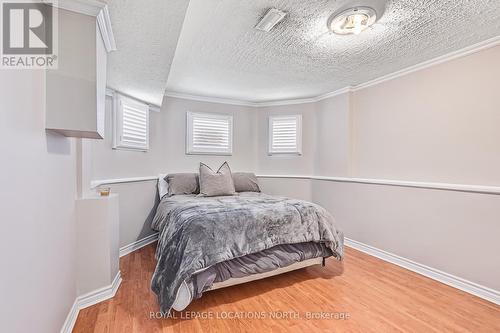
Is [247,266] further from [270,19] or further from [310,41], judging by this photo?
[310,41]

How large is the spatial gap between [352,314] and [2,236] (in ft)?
7.00

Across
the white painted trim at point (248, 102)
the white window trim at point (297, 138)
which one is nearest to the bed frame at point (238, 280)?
the white window trim at point (297, 138)

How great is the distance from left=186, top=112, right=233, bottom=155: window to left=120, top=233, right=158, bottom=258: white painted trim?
4.77ft

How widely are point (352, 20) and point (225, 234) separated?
200cm

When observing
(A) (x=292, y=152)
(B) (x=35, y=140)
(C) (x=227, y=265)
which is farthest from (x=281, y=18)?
(A) (x=292, y=152)

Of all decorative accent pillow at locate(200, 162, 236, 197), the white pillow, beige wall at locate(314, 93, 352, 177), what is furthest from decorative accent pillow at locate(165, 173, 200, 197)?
beige wall at locate(314, 93, 352, 177)

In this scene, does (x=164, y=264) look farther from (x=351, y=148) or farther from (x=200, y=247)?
(x=351, y=148)

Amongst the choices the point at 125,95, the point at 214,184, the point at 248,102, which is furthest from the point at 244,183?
the point at 125,95

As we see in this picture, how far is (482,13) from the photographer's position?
5.85 feet

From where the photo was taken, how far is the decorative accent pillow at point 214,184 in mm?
3223

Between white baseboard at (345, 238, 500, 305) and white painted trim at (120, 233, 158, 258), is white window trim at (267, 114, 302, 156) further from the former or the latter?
white painted trim at (120, 233, 158, 258)

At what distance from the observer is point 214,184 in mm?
3262

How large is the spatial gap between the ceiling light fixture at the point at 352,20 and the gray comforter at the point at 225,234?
1.65m

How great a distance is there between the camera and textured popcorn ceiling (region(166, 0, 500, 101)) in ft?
5.65
